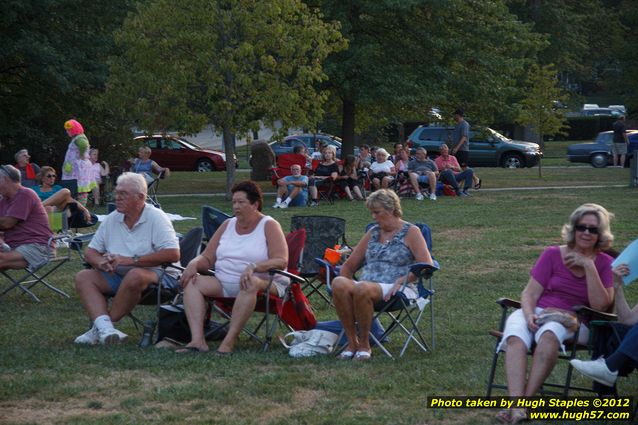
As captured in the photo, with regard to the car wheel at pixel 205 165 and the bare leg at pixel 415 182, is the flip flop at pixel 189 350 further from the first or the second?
the car wheel at pixel 205 165

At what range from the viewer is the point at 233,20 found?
792 inches

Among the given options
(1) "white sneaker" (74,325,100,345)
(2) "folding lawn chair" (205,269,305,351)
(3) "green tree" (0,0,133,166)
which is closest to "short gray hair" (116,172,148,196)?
(2) "folding lawn chair" (205,269,305,351)

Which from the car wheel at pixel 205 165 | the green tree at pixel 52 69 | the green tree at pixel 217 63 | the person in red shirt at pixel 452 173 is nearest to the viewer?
the green tree at pixel 217 63

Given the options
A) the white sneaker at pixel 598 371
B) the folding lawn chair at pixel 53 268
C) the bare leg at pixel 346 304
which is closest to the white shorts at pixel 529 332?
the white sneaker at pixel 598 371

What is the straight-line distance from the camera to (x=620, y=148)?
31.4m

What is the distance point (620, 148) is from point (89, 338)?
26.7 m

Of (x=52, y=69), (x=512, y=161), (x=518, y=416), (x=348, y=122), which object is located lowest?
(x=518, y=416)

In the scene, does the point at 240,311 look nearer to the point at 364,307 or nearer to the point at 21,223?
the point at 364,307

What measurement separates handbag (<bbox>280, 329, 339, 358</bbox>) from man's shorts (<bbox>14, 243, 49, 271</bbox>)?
8.56 ft

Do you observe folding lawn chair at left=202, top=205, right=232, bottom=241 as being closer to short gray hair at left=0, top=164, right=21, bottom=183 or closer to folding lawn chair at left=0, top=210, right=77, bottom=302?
folding lawn chair at left=0, top=210, right=77, bottom=302

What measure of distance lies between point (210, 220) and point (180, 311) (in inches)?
52.1

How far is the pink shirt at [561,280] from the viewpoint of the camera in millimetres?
5613

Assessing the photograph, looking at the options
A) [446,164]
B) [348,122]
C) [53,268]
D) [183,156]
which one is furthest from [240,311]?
[183,156]

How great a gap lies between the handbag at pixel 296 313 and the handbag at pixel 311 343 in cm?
16
